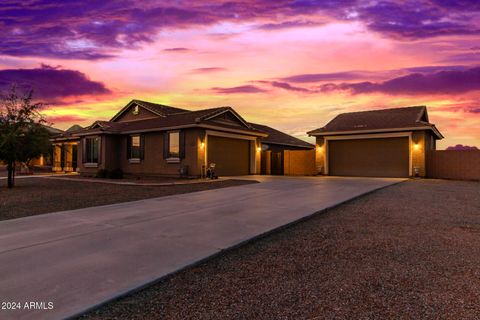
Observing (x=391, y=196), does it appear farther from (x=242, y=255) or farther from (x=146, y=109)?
(x=146, y=109)

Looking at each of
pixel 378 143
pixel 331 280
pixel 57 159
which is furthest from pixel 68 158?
pixel 331 280

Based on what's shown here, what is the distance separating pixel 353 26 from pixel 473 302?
39.2 feet

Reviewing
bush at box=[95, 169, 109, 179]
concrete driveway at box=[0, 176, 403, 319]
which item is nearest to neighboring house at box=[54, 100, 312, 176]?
bush at box=[95, 169, 109, 179]

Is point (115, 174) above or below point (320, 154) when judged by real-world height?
below

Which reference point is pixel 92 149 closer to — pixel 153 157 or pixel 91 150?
pixel 91 150

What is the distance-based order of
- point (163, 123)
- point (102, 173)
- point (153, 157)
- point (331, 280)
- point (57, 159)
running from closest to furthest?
point (331, 280), point (163, 123), point (153, 157), point (102, 173), point (57, 159)

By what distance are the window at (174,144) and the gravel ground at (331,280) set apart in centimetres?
1489

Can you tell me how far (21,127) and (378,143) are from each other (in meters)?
20.6

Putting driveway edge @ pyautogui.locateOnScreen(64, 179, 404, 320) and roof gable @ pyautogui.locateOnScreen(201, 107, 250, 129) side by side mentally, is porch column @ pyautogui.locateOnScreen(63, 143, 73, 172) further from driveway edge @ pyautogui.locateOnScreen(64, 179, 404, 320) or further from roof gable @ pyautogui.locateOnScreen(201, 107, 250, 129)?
driveway edge @ pyautogui.locateOnScreen(64, 179, 404, 320)

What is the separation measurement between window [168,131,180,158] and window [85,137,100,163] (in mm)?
6607

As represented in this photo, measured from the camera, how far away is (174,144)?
20.5 metres

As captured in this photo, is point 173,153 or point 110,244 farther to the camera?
point 173,153

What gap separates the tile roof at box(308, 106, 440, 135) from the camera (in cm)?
2106

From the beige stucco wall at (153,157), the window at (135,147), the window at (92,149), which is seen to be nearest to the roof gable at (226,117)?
the beige stucco wall at (153,157)
